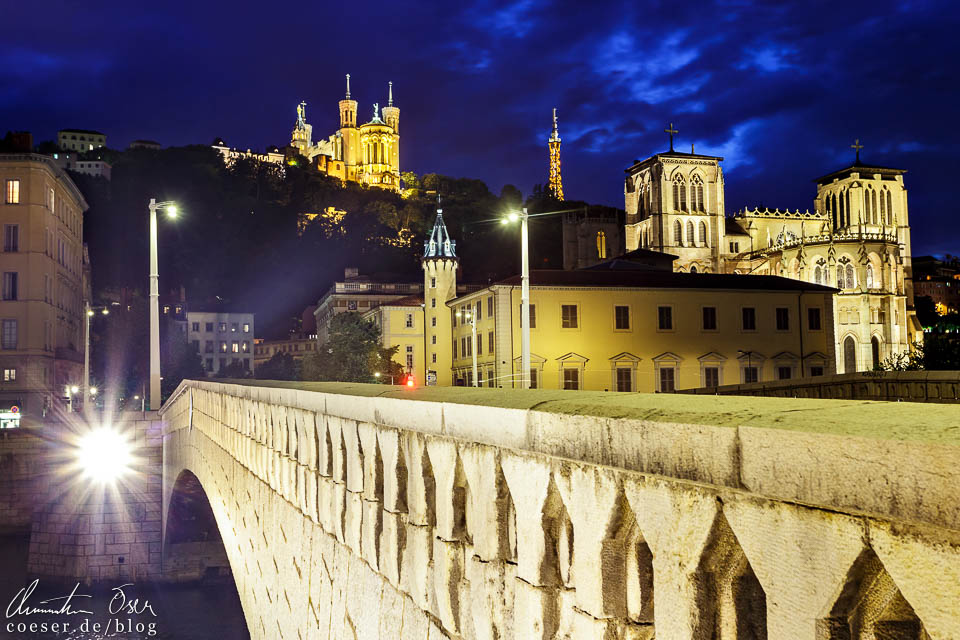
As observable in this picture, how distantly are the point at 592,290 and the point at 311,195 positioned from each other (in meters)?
110

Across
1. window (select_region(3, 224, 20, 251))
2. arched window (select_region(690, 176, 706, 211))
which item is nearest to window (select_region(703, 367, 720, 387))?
window (select_region(3, 224, 20, 251))

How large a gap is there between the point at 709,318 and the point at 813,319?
285 inches

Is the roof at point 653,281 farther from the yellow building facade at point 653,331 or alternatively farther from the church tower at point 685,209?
the church tower at point 685,209

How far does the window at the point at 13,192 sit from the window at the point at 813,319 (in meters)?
52.5

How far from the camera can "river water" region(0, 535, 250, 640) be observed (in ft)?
105

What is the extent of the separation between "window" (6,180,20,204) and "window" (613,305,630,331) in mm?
41067

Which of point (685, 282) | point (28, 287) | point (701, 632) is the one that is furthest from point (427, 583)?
point (28, 287)

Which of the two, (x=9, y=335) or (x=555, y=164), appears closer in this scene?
(x=9, y=335)

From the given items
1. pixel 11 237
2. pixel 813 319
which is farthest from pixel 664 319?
pixel 11 237

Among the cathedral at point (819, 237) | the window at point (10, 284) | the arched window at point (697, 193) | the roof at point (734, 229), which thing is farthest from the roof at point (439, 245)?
the roof at point (734, 229)

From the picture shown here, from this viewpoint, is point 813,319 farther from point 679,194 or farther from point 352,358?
point 679,194

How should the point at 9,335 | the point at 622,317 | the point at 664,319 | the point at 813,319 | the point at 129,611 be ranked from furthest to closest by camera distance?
the point at 9,335 → the point at 813,319 → the point at 664,319 → the point at 622,317 → the point at 129,611

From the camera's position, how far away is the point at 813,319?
181 feet

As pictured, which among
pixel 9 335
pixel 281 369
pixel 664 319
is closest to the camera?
pixel 664 319
